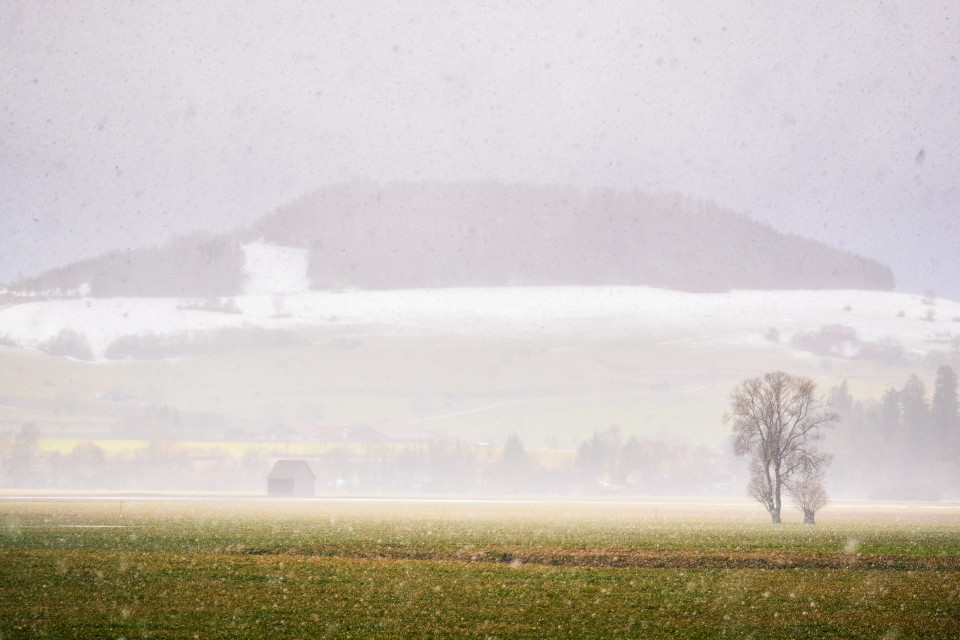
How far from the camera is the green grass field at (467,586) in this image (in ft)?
72.4

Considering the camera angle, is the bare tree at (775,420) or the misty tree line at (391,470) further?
the misty tree line at (391,470)

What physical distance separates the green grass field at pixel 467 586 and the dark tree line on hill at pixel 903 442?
139328mm

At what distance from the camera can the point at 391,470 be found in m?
180

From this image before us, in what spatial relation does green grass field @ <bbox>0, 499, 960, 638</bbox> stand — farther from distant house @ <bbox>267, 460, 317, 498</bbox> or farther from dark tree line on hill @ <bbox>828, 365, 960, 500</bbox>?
dark tree line on hill @ <bbox>828, 365, 960, 500</bbox>

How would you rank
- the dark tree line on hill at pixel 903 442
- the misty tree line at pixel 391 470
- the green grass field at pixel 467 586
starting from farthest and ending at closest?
1. the misty tree line at pixel 391 470
2. the dark tree line on hill at pixel 903 442
3. the green grass field at pixel 467 586

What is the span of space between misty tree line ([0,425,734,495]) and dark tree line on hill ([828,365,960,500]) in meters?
25.6

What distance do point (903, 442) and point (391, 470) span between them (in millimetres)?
103092

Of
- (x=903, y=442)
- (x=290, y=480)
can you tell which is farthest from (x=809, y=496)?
(x=903, y=442)

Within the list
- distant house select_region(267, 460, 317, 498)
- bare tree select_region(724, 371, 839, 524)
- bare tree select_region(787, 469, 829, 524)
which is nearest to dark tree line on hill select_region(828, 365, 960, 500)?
bare tree select_region(787, 469, 829, 524)

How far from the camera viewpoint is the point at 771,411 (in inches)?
2894

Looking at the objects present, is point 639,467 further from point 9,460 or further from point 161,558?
point 161,558

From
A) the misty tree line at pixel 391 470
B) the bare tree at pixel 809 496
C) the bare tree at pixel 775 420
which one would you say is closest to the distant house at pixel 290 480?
the misty tree line at pixel 391 470

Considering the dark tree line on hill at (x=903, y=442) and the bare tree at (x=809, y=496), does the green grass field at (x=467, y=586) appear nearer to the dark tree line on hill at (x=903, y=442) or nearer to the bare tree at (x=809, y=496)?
the bare tree at (x=809, y=496)

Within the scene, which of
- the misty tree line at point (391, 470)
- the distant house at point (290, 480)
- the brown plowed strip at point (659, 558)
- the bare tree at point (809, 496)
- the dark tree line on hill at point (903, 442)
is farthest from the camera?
the misty tree line at point (391, 470)
